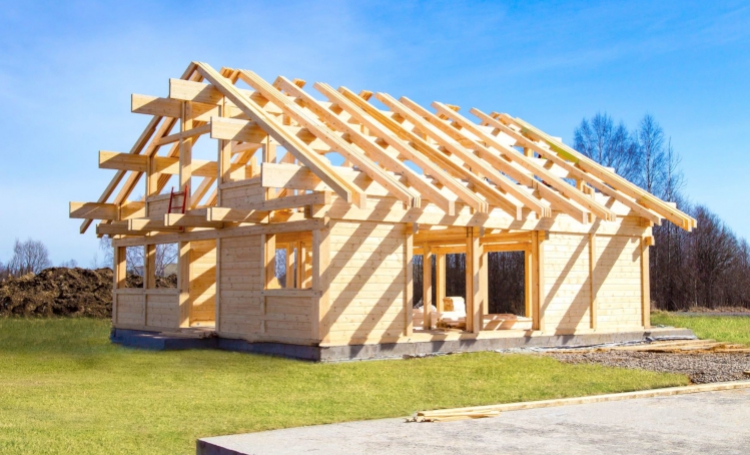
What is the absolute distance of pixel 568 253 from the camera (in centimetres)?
1662

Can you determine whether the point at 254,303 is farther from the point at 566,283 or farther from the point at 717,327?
the point at 717,327

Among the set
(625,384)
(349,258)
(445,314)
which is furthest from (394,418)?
(445,314)

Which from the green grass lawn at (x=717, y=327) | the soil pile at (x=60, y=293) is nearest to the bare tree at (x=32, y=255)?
the soil pile at (x=60, y=293)

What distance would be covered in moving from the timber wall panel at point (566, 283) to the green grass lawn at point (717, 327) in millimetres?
3381

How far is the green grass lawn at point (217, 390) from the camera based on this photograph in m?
7.38

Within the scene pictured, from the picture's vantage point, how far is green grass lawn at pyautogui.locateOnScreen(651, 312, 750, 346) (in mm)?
18625

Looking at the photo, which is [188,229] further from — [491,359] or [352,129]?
[491,359]

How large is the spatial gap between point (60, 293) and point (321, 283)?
1842 cm

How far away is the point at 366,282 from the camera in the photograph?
44.9 feet

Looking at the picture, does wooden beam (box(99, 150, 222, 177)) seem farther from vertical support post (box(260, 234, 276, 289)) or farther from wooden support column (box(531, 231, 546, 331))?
wooden support column (box(531, 231, 546, 331))

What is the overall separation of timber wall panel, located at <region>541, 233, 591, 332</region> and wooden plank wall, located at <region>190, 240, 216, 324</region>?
667 centimetres

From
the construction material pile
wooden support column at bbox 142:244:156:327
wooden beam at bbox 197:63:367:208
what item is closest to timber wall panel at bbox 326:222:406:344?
wooden beam at bbox 197:63:367:208

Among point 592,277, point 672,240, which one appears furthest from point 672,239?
point 592,277

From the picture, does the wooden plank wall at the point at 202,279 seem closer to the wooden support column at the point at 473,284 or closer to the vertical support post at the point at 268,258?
the vertical support post at the point at 268,258
